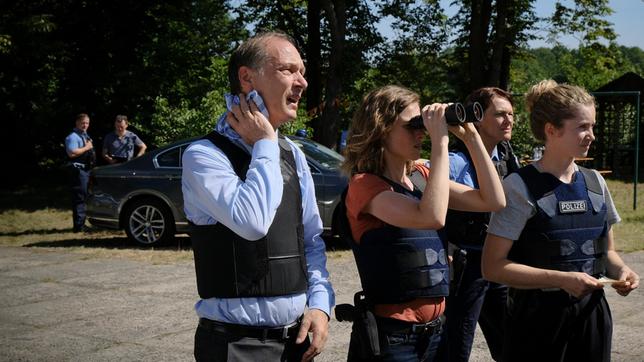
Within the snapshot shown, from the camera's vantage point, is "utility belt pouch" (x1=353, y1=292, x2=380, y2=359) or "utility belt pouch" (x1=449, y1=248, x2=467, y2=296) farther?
"utility belt pouch" (x1=449, y1=248, x2=467, y2=296)

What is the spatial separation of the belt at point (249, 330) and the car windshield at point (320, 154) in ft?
28.9

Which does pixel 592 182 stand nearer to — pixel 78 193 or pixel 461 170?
pixel 461 170

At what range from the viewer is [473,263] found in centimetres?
468

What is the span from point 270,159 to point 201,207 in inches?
11.1

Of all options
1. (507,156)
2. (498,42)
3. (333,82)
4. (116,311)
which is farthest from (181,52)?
(507,156)

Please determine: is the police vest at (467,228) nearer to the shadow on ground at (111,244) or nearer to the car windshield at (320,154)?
the car windshield at (320,154)

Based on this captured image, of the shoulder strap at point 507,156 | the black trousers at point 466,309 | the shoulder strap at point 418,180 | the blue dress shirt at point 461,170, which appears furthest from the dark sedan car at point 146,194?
the shoulder strap at point 418,180

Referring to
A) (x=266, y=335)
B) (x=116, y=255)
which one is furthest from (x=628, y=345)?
(x=116, y=255)

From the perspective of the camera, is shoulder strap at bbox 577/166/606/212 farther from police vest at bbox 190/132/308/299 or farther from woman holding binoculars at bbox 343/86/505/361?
police vest at bbox 190/132/308/299

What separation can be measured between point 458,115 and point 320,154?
8.83m

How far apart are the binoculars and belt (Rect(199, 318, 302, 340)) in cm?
101

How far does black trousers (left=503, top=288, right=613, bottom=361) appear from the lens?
351 centimetres

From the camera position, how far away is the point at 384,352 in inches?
133

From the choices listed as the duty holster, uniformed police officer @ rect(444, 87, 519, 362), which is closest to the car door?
uniformed police officer @ rect(444, 87, 519, 362)
